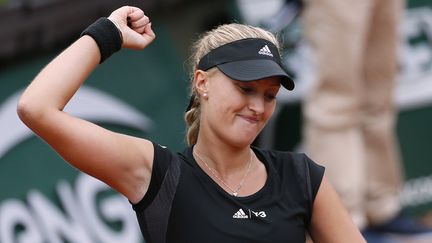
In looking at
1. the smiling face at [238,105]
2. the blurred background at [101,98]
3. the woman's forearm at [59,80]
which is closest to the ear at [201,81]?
the smiling face at [238,105]

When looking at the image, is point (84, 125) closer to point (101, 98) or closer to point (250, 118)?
point (250, 118)

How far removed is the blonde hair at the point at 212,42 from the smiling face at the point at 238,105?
10 centimetres

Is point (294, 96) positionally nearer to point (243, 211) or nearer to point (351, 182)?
point (351, 182)

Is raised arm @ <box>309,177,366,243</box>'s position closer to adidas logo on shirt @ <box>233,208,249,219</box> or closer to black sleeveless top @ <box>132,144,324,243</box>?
black sleeveless top @ <box>132,144,324,243</box>

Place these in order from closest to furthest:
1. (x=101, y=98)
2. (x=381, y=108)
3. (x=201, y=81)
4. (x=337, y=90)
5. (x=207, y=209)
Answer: (x=207, y=209) → (x=201, y=81) → (x=101, y=98) → (x=337, y=90) → (x=381, y=108)

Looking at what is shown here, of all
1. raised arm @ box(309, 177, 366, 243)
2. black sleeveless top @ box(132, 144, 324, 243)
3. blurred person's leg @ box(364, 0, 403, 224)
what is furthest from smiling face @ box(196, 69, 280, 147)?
blurred person's leg @ box(364, 0, 403, 224)

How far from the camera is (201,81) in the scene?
2.94 m

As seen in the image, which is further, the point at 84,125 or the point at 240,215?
the point at 240,215

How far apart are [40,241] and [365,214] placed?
1.77 m

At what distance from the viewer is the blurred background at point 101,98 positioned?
4.83 meters

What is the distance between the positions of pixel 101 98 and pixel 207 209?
2.42 meters

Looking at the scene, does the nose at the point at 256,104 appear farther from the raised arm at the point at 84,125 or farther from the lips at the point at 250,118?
the raised arm at the point at 84,125

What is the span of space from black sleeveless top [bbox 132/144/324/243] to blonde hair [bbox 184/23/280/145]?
0.66 ft

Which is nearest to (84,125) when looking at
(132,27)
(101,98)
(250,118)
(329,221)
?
(132,27)
